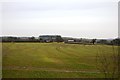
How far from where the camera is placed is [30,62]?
7508 millimetres

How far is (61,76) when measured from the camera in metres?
6.13

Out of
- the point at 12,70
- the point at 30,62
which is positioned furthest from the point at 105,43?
the point at 30,62

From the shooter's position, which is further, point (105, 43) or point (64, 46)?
point (64, 46)

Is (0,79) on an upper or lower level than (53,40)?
lower

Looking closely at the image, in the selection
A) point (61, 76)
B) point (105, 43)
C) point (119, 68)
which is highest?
point (105, 43)

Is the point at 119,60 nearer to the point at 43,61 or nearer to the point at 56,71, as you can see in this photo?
the point at 56,71

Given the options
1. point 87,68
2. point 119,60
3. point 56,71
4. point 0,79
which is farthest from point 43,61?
point 119,60

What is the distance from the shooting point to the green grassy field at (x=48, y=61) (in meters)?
6.13

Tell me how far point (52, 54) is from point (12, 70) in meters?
1.46

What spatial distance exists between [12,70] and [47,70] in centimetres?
97

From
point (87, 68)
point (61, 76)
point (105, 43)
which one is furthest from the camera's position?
point (87, 68)

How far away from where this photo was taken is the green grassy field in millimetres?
6132

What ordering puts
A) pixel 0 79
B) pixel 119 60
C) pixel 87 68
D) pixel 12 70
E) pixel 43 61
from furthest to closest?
1. pixel 43 61
2. pixel 87 68
3. pixel 12 70
4. pixel 0 79
5. pixel 119 60

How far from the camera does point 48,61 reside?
7.49 metres
